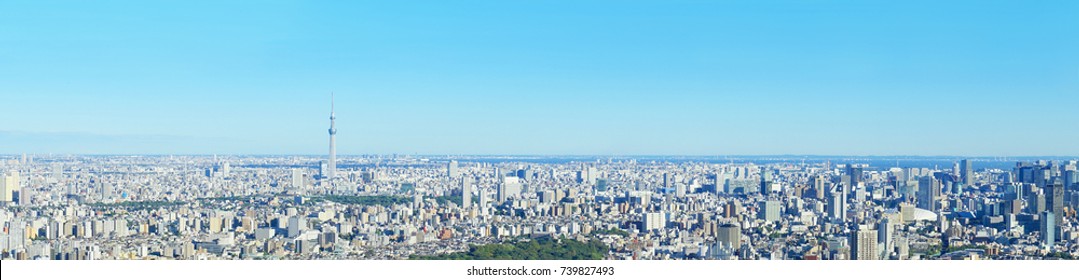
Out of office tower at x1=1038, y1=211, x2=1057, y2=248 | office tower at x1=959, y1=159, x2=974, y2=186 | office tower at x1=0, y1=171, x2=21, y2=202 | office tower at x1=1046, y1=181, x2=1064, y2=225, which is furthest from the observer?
office tower at x1=959, y1=159, x2=974, y2=186

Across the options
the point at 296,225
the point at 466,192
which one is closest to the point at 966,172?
the point at 466,192

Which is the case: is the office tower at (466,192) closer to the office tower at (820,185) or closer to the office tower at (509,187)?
the office tower at (509,187)

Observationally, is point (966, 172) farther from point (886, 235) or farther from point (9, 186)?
point (9, 186)

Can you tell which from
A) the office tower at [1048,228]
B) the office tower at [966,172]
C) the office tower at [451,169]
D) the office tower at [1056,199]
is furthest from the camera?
the office tower at [451,169]

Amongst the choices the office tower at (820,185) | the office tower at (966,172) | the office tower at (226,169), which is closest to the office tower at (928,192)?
the office tower at (966,172)

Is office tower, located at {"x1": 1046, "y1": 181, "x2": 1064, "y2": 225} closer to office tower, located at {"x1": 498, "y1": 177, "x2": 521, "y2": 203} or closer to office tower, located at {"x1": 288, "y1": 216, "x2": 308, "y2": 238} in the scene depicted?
office tower, located at {"x1": 498, "y1": 177, "x2": 521, "y2": 203}

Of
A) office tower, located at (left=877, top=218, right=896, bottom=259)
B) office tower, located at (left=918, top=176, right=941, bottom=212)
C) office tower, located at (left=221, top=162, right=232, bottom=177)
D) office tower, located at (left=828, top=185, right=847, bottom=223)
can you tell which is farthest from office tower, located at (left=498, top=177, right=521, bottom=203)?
office tower, located at (left=877, top=218, right=896, bottom=259)

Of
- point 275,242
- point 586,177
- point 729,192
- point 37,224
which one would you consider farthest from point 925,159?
point 37,224
